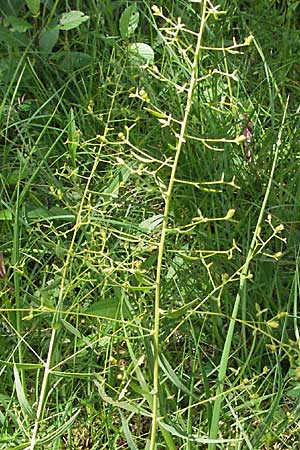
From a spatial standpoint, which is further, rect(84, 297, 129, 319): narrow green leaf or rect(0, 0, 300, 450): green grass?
rect(84, 297, 129, 319): narrow green leaf

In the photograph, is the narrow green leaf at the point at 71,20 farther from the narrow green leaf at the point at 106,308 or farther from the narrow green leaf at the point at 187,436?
the narrow green leaf at the point at 187,436

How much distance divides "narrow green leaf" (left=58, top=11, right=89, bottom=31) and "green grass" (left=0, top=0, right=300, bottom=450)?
60 mm

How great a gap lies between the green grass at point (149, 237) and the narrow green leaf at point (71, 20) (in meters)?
0.06

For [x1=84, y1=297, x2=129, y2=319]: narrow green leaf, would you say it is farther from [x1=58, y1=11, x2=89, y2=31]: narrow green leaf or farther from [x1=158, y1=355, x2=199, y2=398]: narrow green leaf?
[x1=58, y1=11, x2=89, y2=31]: narrow green leaf

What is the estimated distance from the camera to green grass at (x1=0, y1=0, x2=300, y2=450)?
1418 millimetres

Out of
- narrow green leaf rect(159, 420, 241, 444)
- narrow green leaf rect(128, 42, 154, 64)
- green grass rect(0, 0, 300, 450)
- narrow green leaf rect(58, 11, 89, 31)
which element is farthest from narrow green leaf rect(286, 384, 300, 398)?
narrow green leaf rect(58, 11, 89, 31)

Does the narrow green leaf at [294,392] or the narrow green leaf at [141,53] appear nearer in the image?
the narrow green leaf at [294,392]

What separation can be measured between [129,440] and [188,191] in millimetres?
739

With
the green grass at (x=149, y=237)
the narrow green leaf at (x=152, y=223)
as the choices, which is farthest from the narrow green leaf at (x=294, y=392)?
the narrow green leaf at (x=152, y=223)

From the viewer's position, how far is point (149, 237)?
1.44m

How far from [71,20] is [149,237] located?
100 centimetres

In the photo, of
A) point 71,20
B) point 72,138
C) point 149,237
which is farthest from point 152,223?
point 71,20

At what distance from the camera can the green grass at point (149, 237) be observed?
1418 millimetres

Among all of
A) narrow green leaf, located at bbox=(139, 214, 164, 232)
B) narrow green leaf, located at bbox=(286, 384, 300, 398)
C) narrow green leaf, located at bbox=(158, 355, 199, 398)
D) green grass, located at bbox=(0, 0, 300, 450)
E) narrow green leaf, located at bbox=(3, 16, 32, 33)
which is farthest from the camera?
narrow green leaf, located at bbox=(3, 16, 32, 33)
